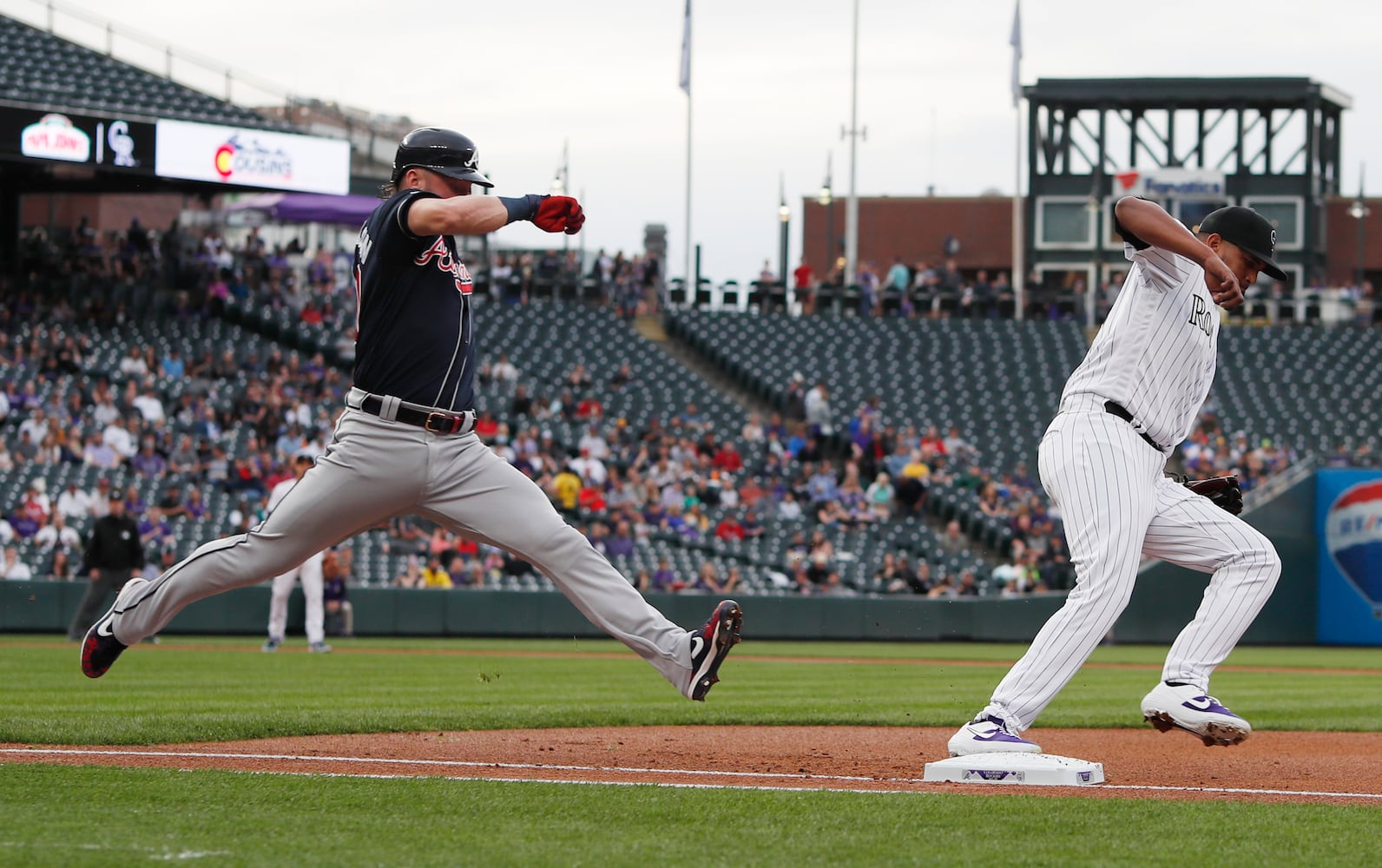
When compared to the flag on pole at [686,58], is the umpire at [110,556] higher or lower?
lower

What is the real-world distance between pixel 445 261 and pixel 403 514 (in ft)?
2.75

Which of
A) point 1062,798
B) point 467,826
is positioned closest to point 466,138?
point 467,826

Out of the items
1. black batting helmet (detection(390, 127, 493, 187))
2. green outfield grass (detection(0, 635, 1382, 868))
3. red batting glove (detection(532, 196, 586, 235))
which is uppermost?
black batting helmet (detection(390, 127, 493, 187))

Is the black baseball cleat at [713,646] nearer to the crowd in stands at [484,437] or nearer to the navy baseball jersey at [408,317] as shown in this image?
the navy baseball jersey at [408,317]

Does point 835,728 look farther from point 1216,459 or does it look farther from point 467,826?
point 1216,459

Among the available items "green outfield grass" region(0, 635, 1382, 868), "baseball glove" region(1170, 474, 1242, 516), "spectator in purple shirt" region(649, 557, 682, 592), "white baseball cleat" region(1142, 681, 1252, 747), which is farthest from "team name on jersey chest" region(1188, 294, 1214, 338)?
"spectator in purple shirt" region(649, 557, 682, 592)

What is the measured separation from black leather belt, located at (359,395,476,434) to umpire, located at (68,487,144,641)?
38.1 feet

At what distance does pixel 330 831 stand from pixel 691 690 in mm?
1808

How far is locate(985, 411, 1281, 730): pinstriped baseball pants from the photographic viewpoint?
5641 millimetres

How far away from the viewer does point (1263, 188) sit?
1655 inches

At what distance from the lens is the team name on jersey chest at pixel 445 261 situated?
5.64 metres

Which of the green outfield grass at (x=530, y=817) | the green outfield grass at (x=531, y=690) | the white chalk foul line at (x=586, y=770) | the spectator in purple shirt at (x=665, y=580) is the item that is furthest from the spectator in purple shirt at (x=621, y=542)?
the white chalk foul line at (x=586, y=770)

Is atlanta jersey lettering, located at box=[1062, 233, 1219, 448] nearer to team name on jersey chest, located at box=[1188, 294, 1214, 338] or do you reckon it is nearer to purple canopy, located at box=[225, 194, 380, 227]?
team name on jersey chest, located at box=[1188, 294, 1214, 338]

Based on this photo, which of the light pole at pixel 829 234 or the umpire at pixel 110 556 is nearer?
the umpire at pixel 110 556
